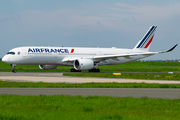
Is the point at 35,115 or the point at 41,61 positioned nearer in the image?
the point at 35,115

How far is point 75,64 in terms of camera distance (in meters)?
50.3

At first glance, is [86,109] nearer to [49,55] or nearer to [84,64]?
[84,64]

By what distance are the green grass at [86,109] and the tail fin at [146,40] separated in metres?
47.6

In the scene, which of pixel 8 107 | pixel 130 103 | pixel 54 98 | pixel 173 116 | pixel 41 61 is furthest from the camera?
pixel 41 61

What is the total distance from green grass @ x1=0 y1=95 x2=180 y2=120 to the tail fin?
47595 millimetres

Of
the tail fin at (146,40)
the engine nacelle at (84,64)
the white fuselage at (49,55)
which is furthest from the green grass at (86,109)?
the tail fin at (146,40)

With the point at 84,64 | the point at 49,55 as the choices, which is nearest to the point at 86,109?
the point at 84,64

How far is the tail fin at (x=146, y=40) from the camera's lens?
202 feet

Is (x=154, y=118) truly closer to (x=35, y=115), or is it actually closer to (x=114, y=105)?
(x=114, y=105)

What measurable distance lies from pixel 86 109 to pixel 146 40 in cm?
5123

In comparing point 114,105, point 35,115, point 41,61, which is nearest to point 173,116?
point 114,105

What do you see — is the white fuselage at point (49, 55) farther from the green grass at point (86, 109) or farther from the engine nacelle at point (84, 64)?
the green grass at point (86, 109)

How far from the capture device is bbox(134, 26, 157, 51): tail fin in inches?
2425

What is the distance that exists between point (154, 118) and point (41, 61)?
129 ft
